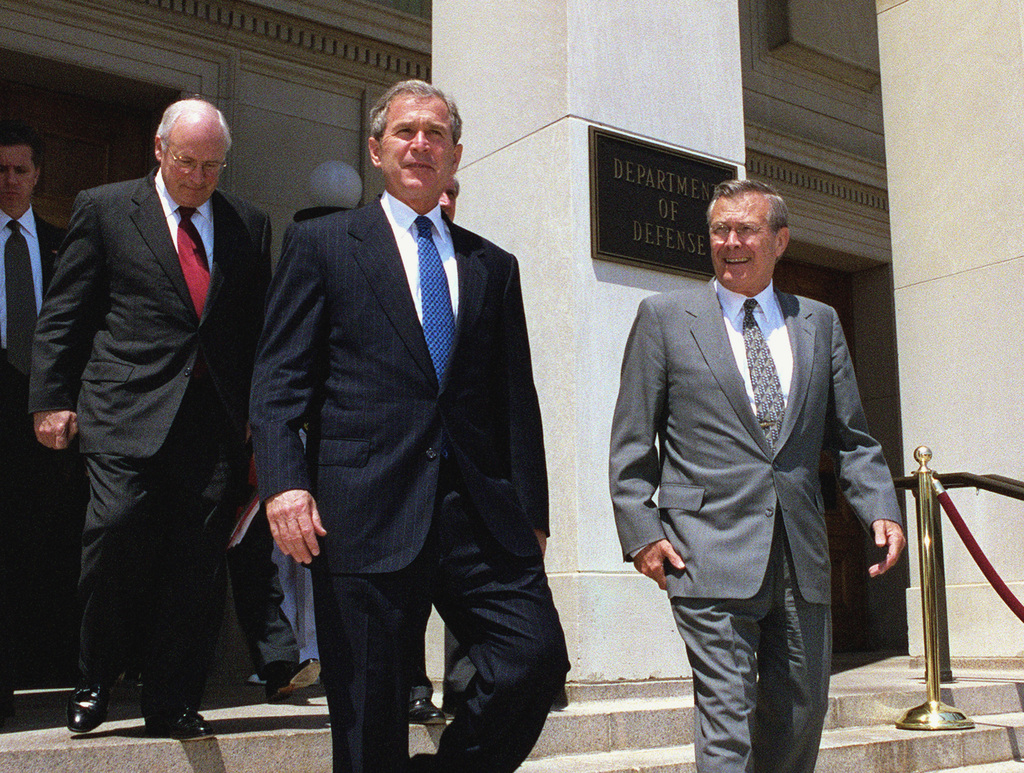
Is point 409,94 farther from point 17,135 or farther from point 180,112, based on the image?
point 17,135

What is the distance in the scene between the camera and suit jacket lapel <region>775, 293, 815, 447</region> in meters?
3.61

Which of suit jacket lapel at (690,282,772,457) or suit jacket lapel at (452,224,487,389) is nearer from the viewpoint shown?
suit jacket lapel at (452,224,487,389)

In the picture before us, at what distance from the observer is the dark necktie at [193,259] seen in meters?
3.80

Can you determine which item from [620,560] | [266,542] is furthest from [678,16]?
[266,542]

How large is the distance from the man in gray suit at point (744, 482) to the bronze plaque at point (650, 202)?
1.48m

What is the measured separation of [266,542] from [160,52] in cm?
354

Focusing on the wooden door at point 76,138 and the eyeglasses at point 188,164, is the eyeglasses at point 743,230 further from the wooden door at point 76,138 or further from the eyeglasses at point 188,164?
the wooden door at point 76,138

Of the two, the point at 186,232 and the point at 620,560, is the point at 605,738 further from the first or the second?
the point at 186,232

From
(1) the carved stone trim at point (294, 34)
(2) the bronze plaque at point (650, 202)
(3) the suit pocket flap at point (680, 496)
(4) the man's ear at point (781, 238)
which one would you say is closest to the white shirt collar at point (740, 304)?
(4) the man's ear at point (781, 238)

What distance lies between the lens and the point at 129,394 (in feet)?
12.0

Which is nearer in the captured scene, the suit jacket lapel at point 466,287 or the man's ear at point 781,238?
the suit jacket lapel at point 466,287

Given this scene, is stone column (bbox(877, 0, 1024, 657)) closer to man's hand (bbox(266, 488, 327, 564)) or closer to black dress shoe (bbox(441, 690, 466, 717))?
black dress shoe (bbox(441, 690, 466, 717))

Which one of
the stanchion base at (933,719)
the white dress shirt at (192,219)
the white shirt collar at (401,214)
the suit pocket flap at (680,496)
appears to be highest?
the white dress shirt at (192,219)

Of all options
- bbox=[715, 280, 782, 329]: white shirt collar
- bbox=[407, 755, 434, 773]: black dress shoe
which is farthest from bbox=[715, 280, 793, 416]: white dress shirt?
bbox=[407, 755, 434, 773]: black dress shoe
